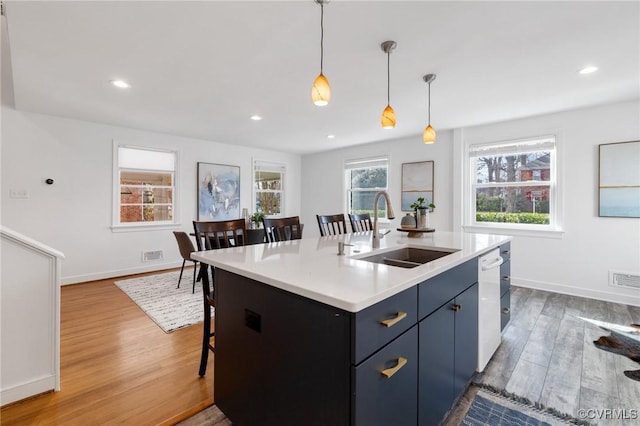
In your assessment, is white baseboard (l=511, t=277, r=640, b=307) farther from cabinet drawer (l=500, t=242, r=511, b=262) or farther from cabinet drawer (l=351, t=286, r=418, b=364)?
cabinet drawer (l=351, t=286, r=418, b=364)

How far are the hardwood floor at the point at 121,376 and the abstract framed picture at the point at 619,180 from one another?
4.60 metres

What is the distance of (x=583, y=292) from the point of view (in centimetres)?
363

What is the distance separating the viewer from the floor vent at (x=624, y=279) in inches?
131

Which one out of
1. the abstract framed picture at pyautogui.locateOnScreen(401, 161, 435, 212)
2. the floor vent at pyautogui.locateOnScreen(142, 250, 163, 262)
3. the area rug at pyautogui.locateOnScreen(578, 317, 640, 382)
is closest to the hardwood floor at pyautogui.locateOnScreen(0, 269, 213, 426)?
the floor vent at pyautogui.locateOnScreen(142, 250, 163, 262)

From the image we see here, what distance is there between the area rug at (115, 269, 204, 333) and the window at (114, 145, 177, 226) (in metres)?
1.03

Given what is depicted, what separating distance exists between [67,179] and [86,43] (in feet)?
9.09

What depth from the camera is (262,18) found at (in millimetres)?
1885

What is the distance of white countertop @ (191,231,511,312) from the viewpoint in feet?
3.20

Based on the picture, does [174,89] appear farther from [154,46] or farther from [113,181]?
[113,181]

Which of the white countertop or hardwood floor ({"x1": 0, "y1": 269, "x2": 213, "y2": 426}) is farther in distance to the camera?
hardwood floor ({"x1": 0, "y1": 269, "x2": 213, "y2": 426})

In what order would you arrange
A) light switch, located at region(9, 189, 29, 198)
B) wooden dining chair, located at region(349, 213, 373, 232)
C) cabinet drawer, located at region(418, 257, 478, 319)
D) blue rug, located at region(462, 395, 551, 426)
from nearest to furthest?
cabinet drawer, located at region(418, 257, 478, 319) < blue rug, located at region(462, 395, 551, 426) < wooden dining chair, located at region(349, 213, 373, 232) < light switch, located at region(9, 189, 29, 198)

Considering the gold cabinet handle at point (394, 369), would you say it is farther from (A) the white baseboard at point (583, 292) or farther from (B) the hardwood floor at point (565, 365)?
(A) the white baseboard at point (583, 292)

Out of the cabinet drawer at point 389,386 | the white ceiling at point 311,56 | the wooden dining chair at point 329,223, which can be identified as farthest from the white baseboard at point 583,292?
the cabinet drawer at point 389,386

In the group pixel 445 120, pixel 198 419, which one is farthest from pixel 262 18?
pixel 445 120
